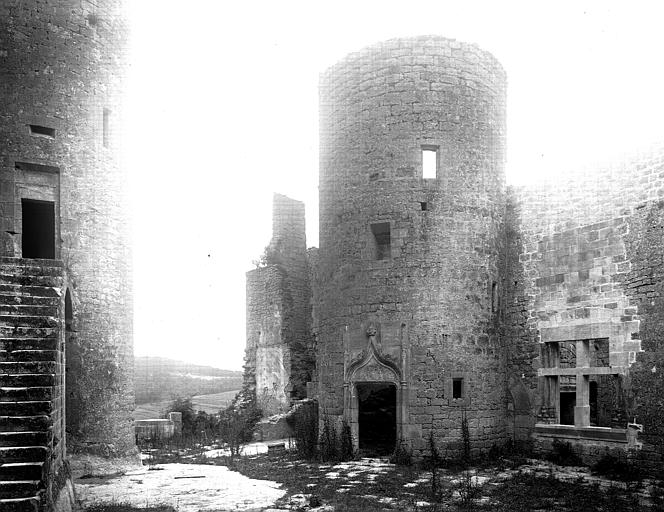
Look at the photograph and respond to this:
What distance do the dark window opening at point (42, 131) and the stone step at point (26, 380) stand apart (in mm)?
6868

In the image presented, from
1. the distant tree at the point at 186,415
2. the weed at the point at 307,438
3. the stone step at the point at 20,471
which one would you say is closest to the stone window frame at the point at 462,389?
the weed at the point at 307,438

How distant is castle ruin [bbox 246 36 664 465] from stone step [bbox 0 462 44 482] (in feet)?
25.5

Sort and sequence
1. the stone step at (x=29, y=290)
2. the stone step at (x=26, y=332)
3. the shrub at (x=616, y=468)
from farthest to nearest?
1. the shrub at (x=616, y=468)
2. the stone step at (x=29, y=290)
3. the stone step at (x=26, y=332)

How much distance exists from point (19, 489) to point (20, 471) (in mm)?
258

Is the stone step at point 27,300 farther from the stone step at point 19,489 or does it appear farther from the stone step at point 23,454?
the stone step at point 19,489

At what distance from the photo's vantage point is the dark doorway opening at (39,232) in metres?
15.9

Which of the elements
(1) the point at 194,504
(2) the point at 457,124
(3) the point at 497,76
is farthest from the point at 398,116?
(1) the point at 194,504

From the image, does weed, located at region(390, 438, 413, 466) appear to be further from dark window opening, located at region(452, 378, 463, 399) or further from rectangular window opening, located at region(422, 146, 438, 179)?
rectangular window opening, located at region(422, 146, 438, 179)

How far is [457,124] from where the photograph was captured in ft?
49.0

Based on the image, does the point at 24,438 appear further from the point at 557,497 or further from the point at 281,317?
the point at 281,317

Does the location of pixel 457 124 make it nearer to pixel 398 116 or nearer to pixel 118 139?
pixel 398 116

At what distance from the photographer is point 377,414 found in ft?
56.7

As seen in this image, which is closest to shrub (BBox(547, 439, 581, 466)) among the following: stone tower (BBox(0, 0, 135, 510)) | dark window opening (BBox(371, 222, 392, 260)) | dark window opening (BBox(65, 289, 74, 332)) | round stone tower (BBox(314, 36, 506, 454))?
round stone tower (BBox(314, 36, 506, 454))

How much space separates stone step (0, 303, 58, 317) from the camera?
1022 centimetres
